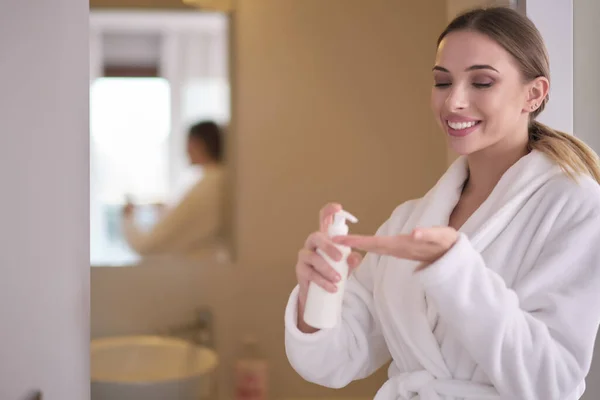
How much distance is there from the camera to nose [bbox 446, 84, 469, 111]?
A: 104 centimetres

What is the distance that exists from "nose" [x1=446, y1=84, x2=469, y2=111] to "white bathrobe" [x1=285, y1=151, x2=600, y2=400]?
0.43 ft

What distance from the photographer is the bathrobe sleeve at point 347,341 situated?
109 cm

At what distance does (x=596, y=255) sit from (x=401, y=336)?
319 mm

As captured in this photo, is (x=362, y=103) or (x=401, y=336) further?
(x=362, y=103)

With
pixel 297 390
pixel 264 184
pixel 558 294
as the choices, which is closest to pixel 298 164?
pixel 264 184

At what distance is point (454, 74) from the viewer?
107 cm

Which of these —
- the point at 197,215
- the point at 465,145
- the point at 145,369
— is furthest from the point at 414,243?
the point at 145,369

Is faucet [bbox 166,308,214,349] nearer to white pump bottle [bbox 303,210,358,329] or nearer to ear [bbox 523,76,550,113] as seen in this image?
white pump bottle [bbox 303,210,358,329]

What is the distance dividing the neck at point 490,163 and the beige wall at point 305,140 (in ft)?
2.11

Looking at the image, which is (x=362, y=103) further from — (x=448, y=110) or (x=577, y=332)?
(x=577, y=332)

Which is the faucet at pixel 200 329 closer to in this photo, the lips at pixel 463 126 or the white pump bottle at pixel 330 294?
the white pump bottle at pixel 330 294

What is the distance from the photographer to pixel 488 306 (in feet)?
2.96

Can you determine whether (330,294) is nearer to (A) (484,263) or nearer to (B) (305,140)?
(A) (484,263)

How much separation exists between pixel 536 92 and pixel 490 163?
0.14 m
